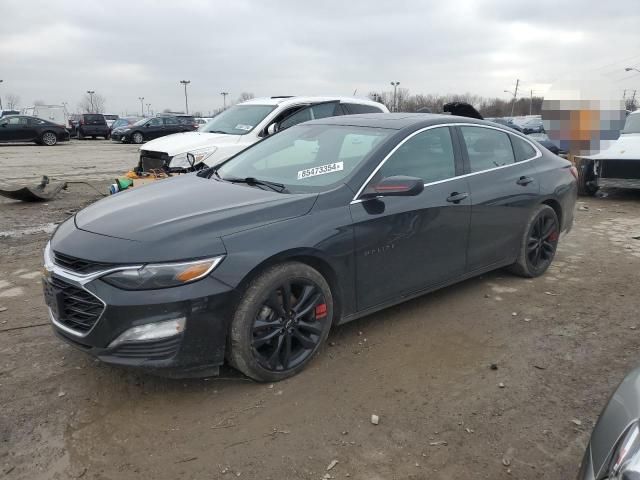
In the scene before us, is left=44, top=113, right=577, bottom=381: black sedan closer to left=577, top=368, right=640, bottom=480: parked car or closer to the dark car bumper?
the dark car bumper

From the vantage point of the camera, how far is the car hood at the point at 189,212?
→ 3.01 metres

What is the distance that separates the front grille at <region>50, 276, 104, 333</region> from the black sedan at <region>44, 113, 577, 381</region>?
0.01 m

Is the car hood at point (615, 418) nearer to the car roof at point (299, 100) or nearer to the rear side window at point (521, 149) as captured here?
the rear side window at point (521, 149)

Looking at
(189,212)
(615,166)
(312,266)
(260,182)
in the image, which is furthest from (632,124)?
(189,212)

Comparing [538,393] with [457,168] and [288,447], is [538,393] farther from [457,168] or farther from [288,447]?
[457,168]

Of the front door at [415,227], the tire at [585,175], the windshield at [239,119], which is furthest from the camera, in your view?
the tire at [585,175]

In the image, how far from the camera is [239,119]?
28.4 feet

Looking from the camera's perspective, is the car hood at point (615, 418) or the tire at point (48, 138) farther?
the tire at point (48, 138)

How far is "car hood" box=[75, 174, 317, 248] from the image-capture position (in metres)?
3.01

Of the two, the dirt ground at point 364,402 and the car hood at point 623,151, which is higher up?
the car hood at point 623,151

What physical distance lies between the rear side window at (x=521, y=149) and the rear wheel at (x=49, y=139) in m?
27.1

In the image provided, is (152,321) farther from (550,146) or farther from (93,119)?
(93,119)

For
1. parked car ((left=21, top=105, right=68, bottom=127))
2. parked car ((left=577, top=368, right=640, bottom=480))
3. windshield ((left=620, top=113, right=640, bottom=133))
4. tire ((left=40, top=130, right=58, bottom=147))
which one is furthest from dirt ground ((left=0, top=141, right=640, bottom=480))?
parked car ((left=21, top=105, right=68, bottom=127))

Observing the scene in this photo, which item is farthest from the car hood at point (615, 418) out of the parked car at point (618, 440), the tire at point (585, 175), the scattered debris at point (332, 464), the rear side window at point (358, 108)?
the tire at point (585, 175)
